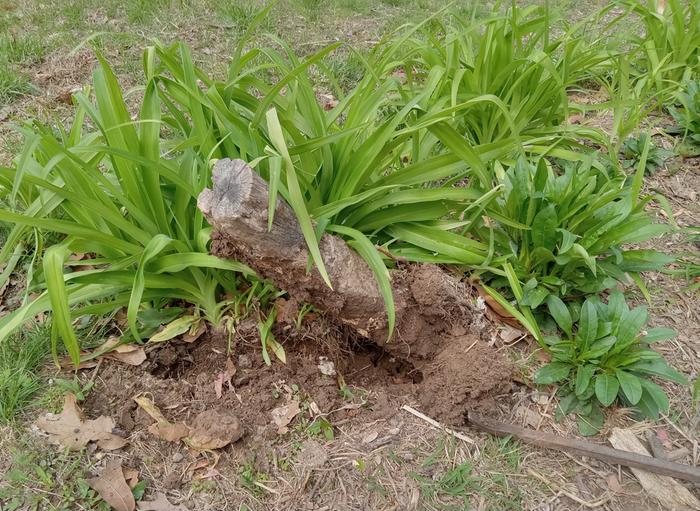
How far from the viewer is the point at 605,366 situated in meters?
1.82

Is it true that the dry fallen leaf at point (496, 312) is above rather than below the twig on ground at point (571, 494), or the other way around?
above

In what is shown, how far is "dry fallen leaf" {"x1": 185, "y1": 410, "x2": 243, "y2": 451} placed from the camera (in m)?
1.63

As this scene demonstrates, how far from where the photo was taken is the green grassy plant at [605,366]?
1764 mm

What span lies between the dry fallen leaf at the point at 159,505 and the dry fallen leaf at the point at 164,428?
18cm

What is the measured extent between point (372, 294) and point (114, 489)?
92 cm

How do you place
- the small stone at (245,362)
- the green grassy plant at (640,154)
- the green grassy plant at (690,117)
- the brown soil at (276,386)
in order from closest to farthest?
the brown soil at (276,386)
the small stone at (245,362)
the green grassy plant at (640,154)
the green grassy plant at (690,117)

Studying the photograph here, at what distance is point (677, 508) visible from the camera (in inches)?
63.3

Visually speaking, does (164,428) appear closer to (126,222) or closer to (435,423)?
(126,222)

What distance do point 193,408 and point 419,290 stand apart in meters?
0.84

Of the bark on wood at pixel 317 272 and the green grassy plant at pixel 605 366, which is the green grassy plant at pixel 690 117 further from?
the bark on wood at pixel 317 272

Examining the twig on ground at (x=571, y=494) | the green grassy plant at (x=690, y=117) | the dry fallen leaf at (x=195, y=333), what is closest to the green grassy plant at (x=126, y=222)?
the dry fallen leaf at (x=195, y=333)

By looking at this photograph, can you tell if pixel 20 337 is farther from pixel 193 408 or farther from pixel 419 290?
pixel 419 290

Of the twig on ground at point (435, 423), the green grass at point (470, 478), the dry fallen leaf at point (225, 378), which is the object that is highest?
the dry fallen leaf at point (225, 378)

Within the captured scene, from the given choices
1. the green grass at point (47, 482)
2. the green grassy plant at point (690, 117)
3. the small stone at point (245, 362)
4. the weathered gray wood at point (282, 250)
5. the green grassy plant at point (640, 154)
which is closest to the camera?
the weathered gray wood at point (282, 250)
